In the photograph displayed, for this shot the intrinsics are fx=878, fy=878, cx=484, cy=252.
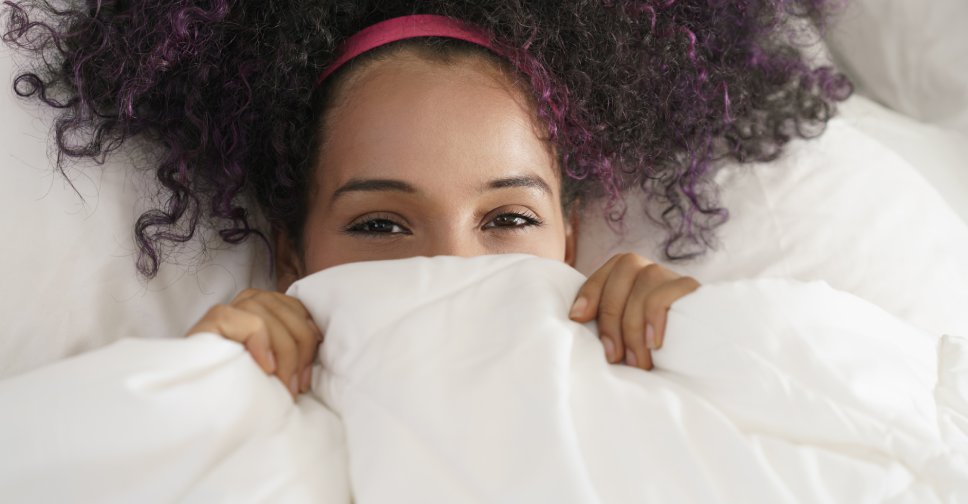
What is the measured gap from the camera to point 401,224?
1021 millimetres

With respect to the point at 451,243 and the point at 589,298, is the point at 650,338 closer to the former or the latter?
the point at 589,298

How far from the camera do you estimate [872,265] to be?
1168mm

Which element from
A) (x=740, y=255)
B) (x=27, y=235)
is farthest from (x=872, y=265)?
(x=27, y=235)

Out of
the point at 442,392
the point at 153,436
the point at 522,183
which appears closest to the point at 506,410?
the point at 442,392

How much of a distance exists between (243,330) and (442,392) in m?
0.20

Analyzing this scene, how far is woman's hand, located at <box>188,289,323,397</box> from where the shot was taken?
79 centimetres

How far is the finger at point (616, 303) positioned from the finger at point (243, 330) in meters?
0.32

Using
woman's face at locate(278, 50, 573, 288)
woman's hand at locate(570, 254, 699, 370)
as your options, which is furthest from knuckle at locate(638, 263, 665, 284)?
woman's face at locate(278, 50, 573, 288)

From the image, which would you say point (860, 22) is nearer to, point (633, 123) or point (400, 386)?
point (633, 123)

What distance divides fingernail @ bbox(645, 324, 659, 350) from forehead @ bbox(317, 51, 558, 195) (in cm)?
27

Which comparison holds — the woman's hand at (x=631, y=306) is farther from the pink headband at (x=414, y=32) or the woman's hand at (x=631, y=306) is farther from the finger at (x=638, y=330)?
the pink headband at (x=414, y=32)

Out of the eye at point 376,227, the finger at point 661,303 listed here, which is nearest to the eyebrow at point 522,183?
the eye at point 376,227

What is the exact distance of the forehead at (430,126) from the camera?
0.98m

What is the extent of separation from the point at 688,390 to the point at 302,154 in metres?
0.58
